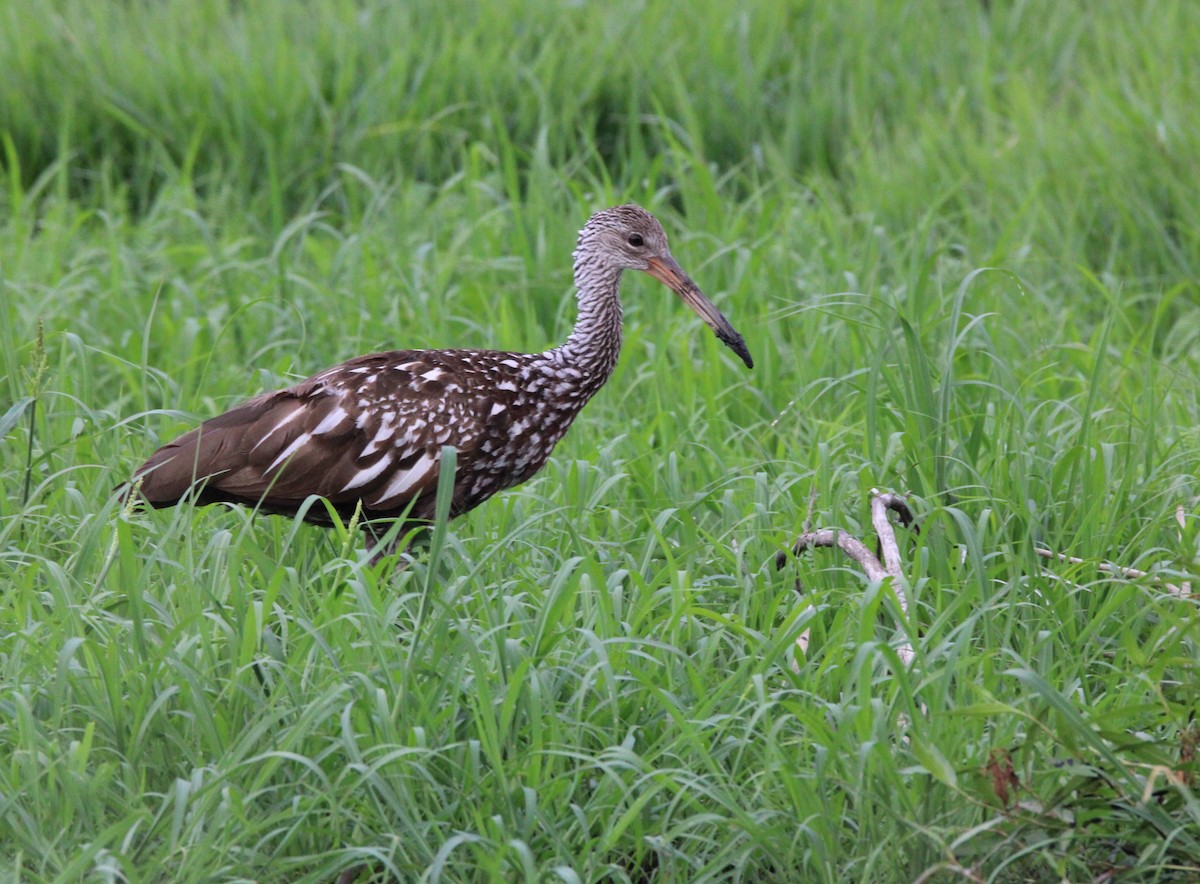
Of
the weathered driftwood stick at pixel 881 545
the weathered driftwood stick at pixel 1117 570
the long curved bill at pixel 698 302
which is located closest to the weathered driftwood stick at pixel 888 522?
the weathered driftwood stick at pixel 881 545

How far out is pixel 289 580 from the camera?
12.8 ft

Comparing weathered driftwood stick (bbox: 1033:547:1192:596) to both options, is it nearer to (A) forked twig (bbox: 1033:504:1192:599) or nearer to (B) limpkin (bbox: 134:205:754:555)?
(A) forked twig (bbox: 1033:504:1192:599)

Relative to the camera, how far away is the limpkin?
4.43m

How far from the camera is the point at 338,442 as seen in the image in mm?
4512

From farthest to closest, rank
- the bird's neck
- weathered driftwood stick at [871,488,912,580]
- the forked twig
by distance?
the bird's neck → weathered driftwood stick at [871,488,912,580] → the forked twig

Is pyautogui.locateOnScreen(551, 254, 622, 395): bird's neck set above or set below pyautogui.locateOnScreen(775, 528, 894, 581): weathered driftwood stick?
above

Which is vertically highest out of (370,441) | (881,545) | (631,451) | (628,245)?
(628,245)

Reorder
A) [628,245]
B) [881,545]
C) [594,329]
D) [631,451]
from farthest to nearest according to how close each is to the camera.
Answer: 1. [631,451]
2. [628,245]
3. [594,329]
4. [881,545]

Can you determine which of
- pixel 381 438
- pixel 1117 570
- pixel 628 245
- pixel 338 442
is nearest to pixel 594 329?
pixel 628 245

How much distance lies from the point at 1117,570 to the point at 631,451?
1.78m

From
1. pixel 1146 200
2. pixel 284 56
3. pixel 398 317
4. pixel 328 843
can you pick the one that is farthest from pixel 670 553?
pixel 284 56

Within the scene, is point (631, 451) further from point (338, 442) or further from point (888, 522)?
point (888, 522)

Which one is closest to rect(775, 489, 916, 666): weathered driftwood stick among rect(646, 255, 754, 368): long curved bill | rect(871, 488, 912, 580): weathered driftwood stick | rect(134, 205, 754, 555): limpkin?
rect(871, 488, 912, 580): weathered driftwood stick

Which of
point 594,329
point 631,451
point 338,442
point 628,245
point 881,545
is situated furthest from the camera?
point 631,451
